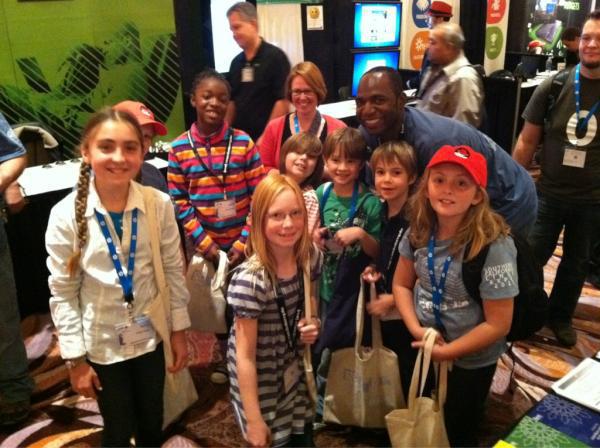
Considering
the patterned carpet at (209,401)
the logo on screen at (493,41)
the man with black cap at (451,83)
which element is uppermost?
the logo on screen at (493,41)

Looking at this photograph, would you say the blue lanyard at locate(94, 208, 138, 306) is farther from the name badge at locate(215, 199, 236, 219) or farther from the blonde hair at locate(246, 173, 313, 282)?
the name badge at locate(215, 199, 236, 219)

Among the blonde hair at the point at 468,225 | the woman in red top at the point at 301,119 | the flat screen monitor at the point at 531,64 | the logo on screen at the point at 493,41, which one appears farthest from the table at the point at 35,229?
the logo on screen at the point at 493,41

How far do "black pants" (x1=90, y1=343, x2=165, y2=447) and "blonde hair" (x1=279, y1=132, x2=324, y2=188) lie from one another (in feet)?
3.14

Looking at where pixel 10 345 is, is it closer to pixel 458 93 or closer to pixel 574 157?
pixel 574 157

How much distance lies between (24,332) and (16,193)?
→ 125cm

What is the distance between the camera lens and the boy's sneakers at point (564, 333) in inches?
118

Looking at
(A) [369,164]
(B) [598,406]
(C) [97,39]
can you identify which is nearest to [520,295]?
(B) [598,406]

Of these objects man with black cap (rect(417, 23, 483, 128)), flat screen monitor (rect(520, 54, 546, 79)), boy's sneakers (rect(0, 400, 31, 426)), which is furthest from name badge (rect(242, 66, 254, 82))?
flat screen monitor (rect(520, 54, 546, 79))

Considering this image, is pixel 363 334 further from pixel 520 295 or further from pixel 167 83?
pixel 167 83

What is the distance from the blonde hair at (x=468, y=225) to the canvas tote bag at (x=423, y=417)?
29 centimetres

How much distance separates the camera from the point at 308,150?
2.30 metres

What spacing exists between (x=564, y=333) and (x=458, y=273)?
65.6 inches

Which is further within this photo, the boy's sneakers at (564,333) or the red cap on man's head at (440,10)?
the red cap on man's head at (440,10)

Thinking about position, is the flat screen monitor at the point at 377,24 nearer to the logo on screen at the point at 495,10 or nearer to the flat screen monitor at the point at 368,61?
the flat screen monitor at the point at 368,61
